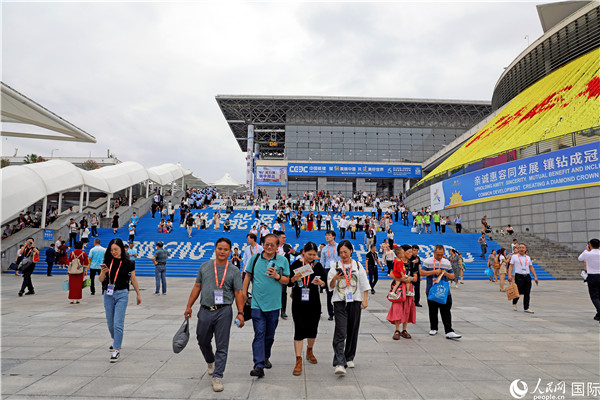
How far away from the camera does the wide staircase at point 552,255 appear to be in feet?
54.3

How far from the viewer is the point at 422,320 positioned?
740 cm

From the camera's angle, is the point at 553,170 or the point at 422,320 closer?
the point at 422,320

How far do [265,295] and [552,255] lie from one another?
63.9 ft

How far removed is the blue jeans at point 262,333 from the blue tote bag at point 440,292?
3.18 metres

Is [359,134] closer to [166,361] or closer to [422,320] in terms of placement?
[422,320]

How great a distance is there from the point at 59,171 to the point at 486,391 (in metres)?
25.7

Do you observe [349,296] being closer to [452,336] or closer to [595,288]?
[452,336]

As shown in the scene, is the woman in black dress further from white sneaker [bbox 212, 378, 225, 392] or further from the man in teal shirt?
white sneaker [bbox 212, 378, 225, 392]

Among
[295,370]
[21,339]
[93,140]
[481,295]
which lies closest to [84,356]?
[21,339]

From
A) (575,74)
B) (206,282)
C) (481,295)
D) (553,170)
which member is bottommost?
(481,295)

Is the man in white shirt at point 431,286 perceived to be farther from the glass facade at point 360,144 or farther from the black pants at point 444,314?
the glass facade at point 360,144

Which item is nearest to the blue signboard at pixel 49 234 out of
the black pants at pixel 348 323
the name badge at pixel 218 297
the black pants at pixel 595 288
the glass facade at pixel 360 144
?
the name badge at pixel 218 297

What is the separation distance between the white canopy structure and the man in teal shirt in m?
19.4

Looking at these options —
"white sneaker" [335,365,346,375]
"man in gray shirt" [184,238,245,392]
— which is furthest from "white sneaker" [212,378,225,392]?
"white sneaker" [335,365,346,375]
